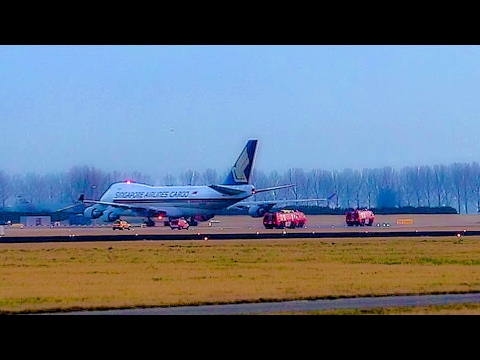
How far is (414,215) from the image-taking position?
111 m

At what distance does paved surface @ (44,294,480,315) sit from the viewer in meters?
20.0

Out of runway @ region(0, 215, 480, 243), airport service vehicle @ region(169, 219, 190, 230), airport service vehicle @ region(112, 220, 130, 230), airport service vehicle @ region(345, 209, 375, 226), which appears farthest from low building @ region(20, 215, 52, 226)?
airport service vehicle @ region(345, 209, 375, 226)

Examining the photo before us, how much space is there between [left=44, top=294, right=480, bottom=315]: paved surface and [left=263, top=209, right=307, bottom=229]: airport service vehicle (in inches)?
2111

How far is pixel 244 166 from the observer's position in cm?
8438

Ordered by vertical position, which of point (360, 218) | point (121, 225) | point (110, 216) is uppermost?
point (110, 216)

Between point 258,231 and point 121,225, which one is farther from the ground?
point 121,225

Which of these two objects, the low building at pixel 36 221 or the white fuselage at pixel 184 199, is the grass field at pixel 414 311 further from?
the low building at pixel 36 221

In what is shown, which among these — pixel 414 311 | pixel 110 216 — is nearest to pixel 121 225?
pixel 110 216

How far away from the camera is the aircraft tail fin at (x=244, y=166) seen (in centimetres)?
8419

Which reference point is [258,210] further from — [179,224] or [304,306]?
[304,306]

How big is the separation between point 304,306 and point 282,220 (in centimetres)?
5641
